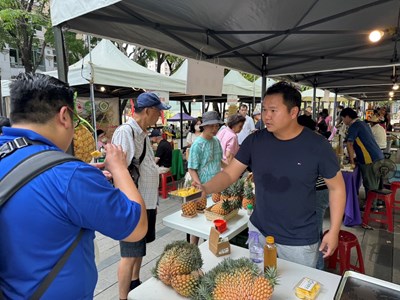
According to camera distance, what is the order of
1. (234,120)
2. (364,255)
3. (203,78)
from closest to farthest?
(203,78)
(364,255)
(234,120)

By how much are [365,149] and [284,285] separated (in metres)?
3.96

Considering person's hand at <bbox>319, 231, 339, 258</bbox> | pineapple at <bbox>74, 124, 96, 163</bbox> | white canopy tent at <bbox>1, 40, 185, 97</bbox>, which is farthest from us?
white canopy tent at <bbox>1, 40, 185, 97</bbox>

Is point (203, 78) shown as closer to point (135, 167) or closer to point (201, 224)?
point (135, 167)

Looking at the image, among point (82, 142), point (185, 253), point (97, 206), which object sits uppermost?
point (82, 142)

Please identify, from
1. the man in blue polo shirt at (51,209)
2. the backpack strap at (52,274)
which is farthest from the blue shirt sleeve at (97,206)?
the backpack strap at (52,274)

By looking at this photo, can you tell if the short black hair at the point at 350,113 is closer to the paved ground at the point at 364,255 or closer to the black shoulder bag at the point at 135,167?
the paved ground at the point at 364,255

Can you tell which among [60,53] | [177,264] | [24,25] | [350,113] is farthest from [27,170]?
[24,25]

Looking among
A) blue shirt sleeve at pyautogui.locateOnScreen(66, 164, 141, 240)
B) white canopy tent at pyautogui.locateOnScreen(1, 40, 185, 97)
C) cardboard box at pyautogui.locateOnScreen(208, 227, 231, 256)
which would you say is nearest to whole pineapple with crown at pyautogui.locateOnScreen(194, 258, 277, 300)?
cardboard box at pyautogui.locateOnScreen(208, 227, 231, 256)

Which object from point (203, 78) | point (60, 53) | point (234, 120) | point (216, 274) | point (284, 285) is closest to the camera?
point (216, 274)

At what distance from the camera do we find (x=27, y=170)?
2.87 ft

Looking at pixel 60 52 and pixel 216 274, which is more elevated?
pixel 60 52

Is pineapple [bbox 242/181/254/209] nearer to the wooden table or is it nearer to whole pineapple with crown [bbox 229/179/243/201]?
whole pineapple with crown [bbox 229/179/243/201]

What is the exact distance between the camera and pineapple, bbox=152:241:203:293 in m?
1.39

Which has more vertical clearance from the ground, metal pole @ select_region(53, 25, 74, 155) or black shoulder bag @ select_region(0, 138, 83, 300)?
metal pole @ select_region(53, 25, 74, 155)
